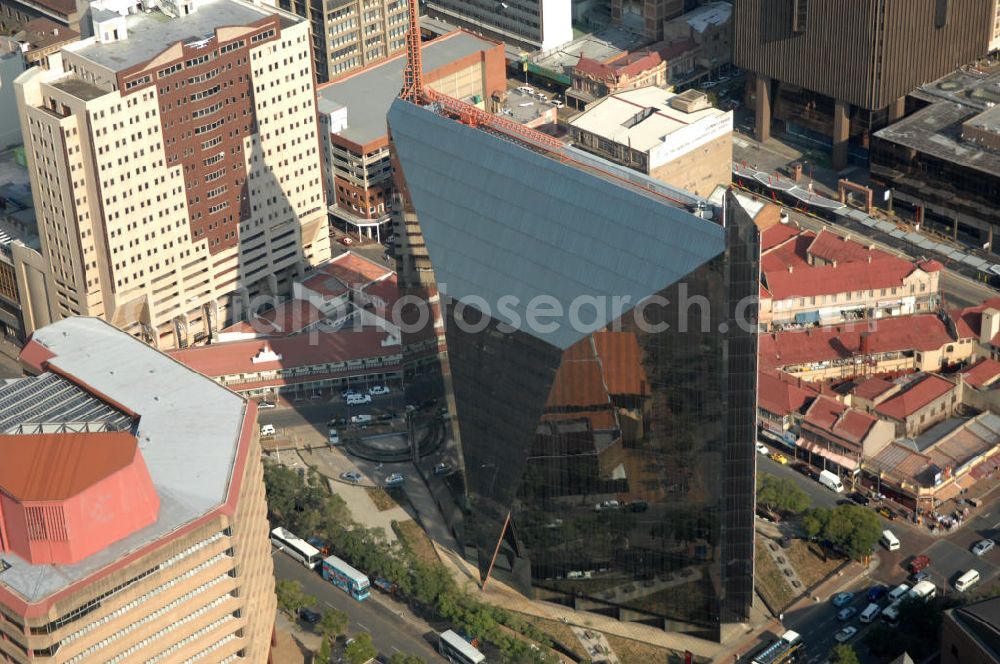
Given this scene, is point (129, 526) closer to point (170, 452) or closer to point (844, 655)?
point (170, 452)

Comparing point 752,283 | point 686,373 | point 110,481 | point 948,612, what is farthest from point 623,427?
point 110,481

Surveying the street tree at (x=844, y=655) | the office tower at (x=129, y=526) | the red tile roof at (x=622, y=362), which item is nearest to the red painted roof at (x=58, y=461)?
the office tower at (x=129, y=526)

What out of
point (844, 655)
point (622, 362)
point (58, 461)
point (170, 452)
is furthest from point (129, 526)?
point (844, 655)

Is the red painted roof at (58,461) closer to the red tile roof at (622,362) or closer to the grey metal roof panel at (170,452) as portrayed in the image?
the grey metal roof panel at (170,452)

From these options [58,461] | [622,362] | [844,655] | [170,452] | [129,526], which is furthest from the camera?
[844,655]

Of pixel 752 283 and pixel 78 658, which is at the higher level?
pixel 752 283

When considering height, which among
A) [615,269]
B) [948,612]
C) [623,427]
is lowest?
[948,612]

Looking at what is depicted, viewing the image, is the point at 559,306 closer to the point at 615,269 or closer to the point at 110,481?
the point at 615,269
